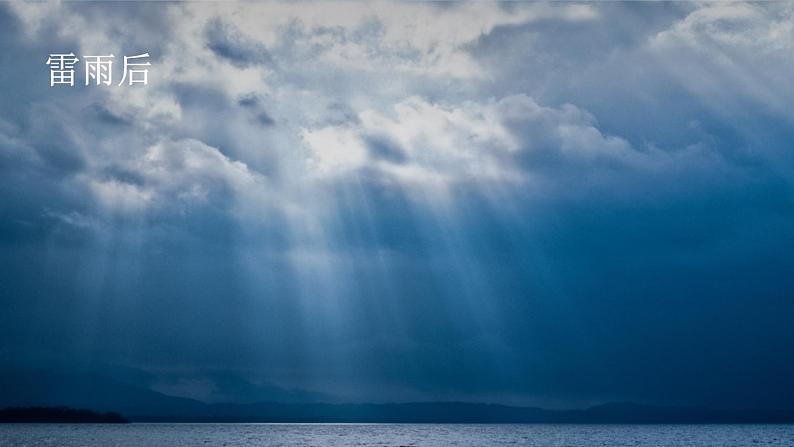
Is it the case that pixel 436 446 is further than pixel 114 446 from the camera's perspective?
Yes

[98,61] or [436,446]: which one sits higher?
[98,61]

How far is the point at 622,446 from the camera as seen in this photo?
192m

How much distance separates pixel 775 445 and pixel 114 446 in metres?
166

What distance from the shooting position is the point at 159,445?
167 m

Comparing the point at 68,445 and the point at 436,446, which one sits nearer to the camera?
the point at 68,445

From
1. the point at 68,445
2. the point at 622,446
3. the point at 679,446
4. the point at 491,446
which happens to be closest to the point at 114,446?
the point at 68,445

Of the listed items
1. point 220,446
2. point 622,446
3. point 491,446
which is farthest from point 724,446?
point 220,446

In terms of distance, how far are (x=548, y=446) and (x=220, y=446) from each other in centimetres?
8260

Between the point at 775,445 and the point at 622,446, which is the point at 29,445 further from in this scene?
the point at 775,445

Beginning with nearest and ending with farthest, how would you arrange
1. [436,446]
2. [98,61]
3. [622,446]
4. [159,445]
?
[98,61]
[159,445]
[436,446]
[622,446]

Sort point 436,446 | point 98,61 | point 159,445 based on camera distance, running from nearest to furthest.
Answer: point 98,61 < point 159,445 < point 436,446

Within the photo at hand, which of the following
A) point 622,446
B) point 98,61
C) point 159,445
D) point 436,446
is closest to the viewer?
point 98,61

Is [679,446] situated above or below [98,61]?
below

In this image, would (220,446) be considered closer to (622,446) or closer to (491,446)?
(491,446)
